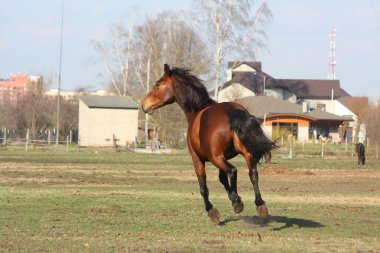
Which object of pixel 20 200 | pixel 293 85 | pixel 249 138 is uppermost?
pixel 293 85

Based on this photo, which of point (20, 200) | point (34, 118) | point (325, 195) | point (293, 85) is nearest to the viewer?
point (20, 200)

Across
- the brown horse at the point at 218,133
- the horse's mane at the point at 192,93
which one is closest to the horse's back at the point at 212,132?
the brown horse at the point at 218,133

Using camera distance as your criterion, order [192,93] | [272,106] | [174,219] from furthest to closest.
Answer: [272,106]
[174,219]
[192,93]

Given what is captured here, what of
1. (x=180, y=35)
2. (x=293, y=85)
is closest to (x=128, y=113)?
(x=180, y=35)

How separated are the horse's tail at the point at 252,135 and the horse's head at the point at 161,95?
2.19 meters

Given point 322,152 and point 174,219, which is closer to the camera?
point 174,219

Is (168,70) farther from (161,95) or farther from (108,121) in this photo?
(108,121)

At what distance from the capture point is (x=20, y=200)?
20.6 meters

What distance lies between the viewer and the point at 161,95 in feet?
50.9

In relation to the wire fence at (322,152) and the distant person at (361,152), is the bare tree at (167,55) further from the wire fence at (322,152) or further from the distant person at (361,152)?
the distant person at (361,152)

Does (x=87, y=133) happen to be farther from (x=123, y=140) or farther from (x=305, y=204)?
(x=305, y=204)

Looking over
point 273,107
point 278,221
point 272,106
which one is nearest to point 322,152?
point 273,107

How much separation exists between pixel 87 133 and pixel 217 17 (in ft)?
99.7

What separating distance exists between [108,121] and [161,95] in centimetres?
7759
